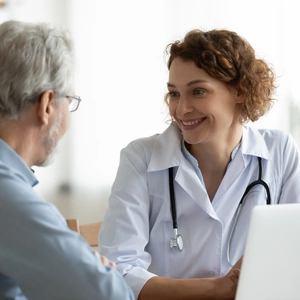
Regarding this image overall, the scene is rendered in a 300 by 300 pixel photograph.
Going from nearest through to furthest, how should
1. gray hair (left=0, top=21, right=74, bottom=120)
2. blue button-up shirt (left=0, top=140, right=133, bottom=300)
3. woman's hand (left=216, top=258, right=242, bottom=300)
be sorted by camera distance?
blue button-up shirt (left=0, top=140, right=133, bottom=300) → gray hair (left=0, top=21, right=74, bottom=120) → woman's hand (left=216, top=258, right=242, bottom=300)

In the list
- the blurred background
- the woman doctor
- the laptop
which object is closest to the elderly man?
the laptop

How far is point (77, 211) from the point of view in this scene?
3.77m

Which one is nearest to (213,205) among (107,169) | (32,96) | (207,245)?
(207,245)

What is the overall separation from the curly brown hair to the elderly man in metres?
0.69

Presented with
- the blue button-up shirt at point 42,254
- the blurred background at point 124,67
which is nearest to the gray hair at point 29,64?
the blue button-up shirt at point 42,254

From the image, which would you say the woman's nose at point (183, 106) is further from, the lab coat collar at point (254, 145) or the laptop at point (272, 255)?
the laptop at point (272, 255)

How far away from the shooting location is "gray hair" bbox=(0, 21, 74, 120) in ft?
4.16

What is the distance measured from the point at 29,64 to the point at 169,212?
0.86 meters

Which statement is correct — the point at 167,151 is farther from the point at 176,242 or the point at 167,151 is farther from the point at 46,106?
the point at 46,106

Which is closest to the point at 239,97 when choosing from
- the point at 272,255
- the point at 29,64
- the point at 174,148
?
the point at 174,148

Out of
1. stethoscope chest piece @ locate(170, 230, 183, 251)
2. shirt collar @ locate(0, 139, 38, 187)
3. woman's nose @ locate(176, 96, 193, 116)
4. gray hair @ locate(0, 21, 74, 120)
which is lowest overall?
stethoscope chest piece @ locate(170, 230, 183, 251)

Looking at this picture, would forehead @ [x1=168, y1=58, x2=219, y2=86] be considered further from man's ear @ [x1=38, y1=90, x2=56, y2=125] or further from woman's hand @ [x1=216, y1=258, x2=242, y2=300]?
man's ear @ [x1=38, y1=90, x2=56, y2=125]

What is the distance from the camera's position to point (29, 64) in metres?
1.26

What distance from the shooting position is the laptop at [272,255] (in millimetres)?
1299
